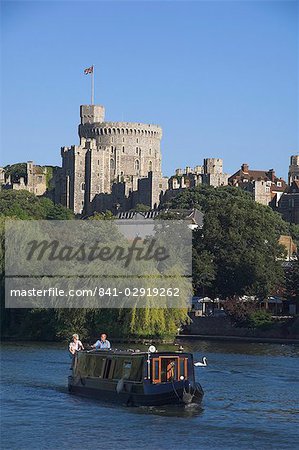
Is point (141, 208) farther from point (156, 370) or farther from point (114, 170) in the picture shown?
point (156, 370)

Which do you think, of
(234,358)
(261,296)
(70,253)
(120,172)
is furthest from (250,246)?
(120,172)

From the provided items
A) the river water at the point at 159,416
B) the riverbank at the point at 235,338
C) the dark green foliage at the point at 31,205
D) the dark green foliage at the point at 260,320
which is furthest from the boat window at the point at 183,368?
the dark green foliage at the point at 31,205

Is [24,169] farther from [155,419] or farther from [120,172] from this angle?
[155,419]

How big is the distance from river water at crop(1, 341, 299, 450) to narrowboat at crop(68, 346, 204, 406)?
1.39 ft

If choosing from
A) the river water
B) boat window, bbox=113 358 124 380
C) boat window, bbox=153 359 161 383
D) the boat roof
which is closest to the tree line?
the river water

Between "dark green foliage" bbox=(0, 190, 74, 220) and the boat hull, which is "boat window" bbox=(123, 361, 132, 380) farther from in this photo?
"dark green foliage" bbox=(0, 190, 74, 220)

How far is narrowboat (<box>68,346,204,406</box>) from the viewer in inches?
1489

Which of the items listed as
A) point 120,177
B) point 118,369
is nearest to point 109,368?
point 118,369

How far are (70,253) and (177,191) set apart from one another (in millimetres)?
89970

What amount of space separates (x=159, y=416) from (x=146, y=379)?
194 centimetres

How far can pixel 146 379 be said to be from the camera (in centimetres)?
3816

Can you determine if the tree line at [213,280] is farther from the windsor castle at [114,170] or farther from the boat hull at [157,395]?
the windsor castle at [114,170]

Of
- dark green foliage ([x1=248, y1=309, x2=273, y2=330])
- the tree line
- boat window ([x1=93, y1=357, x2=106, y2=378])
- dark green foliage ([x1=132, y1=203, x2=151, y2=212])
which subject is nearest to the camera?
boat window ([x1=93, y1=357, x2=106, y2=378])

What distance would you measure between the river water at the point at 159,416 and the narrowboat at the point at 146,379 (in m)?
0.42
